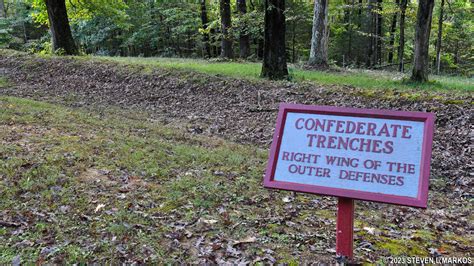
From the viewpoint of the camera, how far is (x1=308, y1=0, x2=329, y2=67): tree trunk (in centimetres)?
1770

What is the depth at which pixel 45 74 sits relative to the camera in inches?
632

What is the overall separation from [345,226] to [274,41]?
35.7 ft

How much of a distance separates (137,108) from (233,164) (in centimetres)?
608

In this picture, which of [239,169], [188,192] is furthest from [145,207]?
[239,169]

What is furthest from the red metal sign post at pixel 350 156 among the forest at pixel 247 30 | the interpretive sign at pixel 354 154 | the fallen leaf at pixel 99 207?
the forest at pixel 247 30

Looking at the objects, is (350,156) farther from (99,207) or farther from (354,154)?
(99,207)

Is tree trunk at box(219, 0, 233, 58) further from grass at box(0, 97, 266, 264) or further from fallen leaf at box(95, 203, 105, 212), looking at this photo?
fallen leaf at box(95, 203, 105, 212)

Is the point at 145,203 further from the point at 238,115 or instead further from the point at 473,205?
the point at 238,115

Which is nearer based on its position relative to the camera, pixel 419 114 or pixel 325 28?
pixel 419 114

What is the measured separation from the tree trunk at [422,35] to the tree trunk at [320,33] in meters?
5.56

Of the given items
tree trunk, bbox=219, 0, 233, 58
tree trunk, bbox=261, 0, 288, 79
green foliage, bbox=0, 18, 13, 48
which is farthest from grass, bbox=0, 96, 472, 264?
green foliage, bbox=0, 18, 13, 48

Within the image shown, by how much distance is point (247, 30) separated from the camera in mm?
18141

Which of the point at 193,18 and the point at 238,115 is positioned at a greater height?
the point at 193,18

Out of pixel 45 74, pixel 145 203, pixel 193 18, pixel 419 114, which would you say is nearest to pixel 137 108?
pixel 45 74
